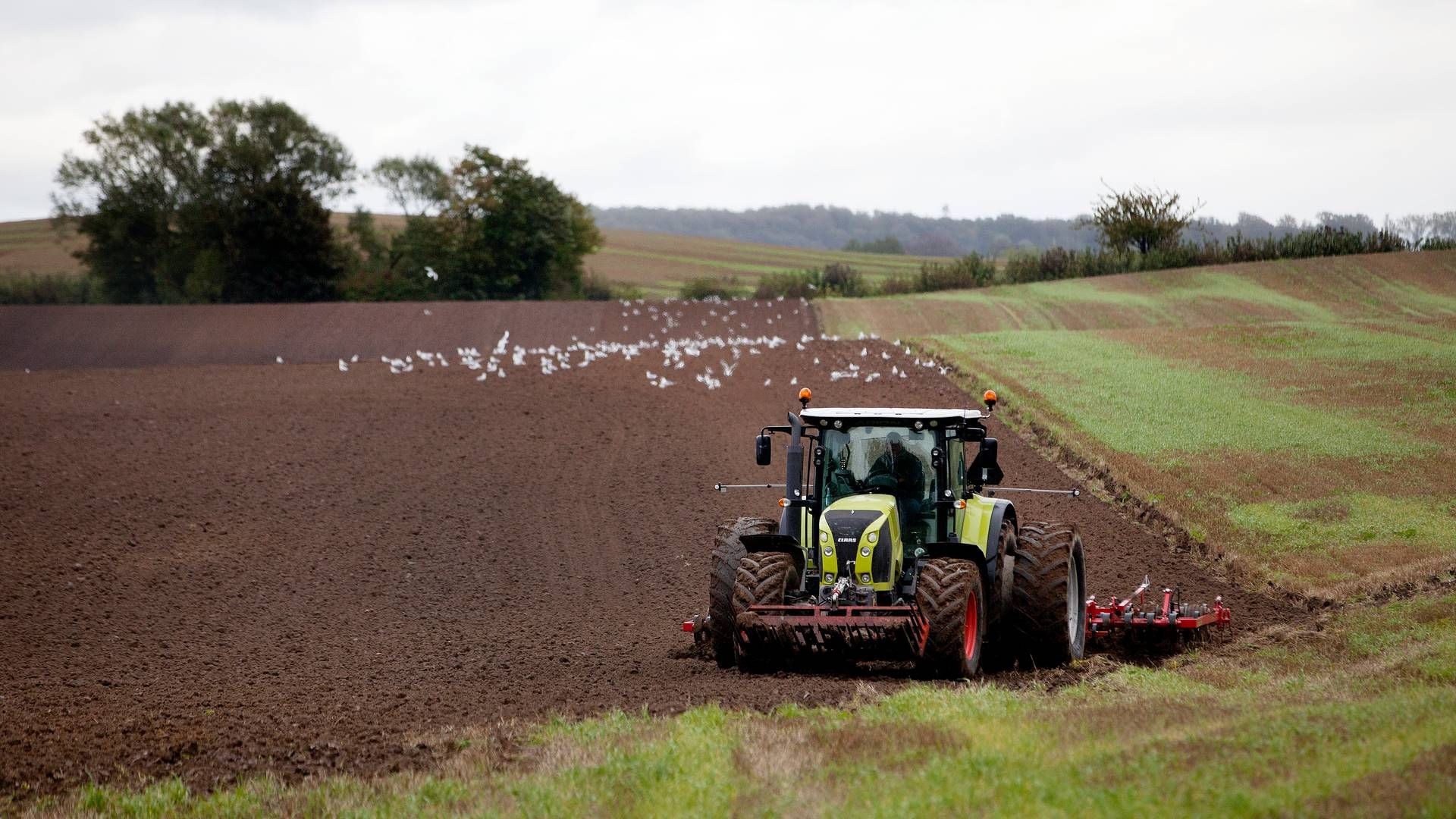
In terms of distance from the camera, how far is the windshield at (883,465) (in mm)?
11891

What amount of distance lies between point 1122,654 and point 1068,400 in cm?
1495

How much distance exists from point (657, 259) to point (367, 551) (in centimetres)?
6663

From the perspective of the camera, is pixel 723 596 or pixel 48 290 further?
pixel 48 290

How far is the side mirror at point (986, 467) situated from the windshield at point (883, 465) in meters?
0.53

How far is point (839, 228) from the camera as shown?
15400 centimetres

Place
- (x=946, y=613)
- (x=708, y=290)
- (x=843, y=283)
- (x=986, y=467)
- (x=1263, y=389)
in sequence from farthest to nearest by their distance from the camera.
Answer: (x=708, y=290) → (x=843, y=283) → (x=1263, y=389) → (x=986, y=467) → (x=946, y=613)

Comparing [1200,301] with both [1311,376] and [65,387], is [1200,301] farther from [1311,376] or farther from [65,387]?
[65,387]

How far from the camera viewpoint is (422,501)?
21.5 m

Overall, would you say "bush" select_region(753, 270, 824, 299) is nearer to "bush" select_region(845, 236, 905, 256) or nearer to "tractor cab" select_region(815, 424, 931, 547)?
"tractor cab" select_region(815, 424, 931, 547)

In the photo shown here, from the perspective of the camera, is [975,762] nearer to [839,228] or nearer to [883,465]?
[883,465]

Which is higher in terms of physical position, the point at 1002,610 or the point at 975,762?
the point at 975,762

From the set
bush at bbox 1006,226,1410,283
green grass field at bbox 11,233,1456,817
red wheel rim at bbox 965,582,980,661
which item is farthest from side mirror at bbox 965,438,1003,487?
bush at bbox 1006,226,1410,283

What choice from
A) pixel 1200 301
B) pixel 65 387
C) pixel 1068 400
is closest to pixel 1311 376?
pixel 1068 400

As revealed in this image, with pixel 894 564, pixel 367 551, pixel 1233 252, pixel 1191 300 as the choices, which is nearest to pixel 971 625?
pixel 894 564
